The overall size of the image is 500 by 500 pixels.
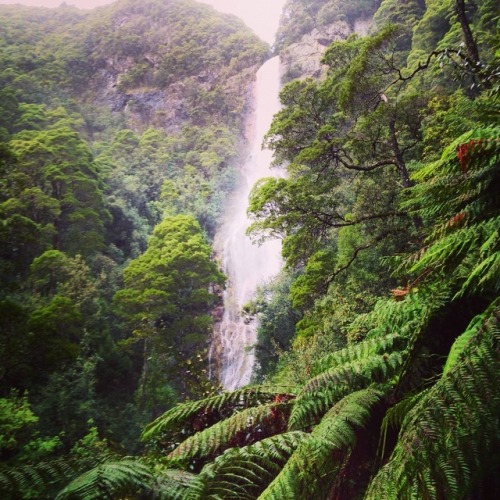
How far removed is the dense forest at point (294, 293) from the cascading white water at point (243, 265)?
5.83 ft

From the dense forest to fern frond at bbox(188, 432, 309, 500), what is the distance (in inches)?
0.4

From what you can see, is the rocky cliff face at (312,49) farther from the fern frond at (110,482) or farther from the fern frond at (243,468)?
the fern frond at (110,482)

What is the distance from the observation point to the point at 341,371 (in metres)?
2.13

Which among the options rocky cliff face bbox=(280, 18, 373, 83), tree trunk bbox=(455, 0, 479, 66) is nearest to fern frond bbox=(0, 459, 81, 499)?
tree trunk bbox=(455, 0, 479, 66)

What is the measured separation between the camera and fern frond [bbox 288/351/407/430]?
2.03m

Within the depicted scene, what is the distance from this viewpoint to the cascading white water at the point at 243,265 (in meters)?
18.0

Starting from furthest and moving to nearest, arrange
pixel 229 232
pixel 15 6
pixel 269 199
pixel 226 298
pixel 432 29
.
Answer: pixel 15 6
pixel 229 232
pixel 226 298
pixel 432 29
pixel 269 199

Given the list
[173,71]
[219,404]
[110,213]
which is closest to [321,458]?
[219,404]

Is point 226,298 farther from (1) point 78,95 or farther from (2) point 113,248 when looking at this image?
(1) point 78,95

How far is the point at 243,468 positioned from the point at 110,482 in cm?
58

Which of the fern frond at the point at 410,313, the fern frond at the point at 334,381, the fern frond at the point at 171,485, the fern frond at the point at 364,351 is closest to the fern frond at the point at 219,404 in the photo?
the fern frond at the point at 364,351

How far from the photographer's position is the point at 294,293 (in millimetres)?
9336

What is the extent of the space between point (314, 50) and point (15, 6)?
44760 millimetres

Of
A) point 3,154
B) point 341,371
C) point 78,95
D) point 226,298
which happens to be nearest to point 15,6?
point 78,95
